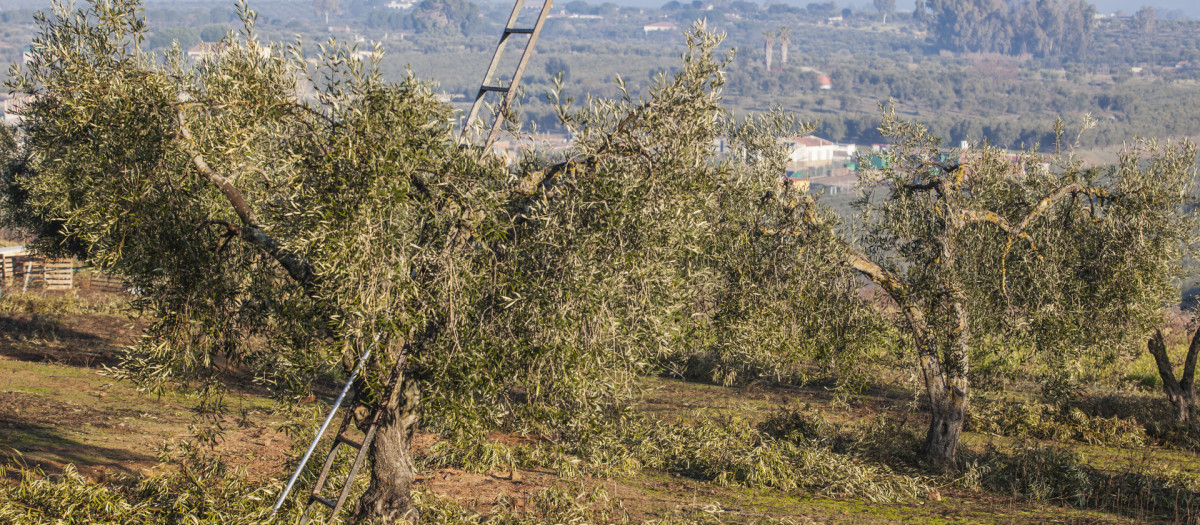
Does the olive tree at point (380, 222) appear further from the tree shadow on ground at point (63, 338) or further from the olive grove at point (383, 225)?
the tree shadow on ground at point (63, 338)

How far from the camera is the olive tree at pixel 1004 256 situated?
1286cm

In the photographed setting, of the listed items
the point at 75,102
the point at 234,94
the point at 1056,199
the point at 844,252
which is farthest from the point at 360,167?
the point at 1056,199

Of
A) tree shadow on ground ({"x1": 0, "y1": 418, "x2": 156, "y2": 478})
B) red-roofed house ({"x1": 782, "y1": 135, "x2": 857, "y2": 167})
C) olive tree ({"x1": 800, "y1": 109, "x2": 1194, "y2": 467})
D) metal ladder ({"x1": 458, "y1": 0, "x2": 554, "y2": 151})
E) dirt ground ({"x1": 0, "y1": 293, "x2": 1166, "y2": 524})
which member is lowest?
red-roofed house ({"x1": 782, "y1": 135, "x2": 857, "y2": 167})

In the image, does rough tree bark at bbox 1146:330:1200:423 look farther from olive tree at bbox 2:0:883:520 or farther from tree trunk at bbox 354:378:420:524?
tree trunk at bbox 354:378:420:524

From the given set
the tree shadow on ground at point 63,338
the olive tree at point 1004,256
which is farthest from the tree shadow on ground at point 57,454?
the olive tree at point 1004,256

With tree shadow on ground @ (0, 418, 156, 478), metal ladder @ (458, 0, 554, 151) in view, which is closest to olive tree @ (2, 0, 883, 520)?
metal ladder @ (458, 0, 554, 151)

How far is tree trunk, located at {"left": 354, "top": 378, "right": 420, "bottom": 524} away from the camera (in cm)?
867

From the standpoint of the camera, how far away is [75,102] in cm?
740

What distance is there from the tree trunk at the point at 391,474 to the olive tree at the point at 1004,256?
7132 millimetres

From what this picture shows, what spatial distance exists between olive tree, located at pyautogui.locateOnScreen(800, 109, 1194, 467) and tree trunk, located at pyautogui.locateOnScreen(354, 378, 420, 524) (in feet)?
23.4

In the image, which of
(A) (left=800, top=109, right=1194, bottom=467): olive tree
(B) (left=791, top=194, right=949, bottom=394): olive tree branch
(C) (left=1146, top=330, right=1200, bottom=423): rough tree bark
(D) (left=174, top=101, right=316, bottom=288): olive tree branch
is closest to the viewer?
(D) (left=174, top=101, right=316, bottom=288): olive tree branch

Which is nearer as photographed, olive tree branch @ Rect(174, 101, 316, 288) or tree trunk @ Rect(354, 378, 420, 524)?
olive tree branch @ Rect(174, 101, 316, 288)

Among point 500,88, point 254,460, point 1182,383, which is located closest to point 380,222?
point 500,88

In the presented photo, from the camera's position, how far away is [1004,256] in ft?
41.9
